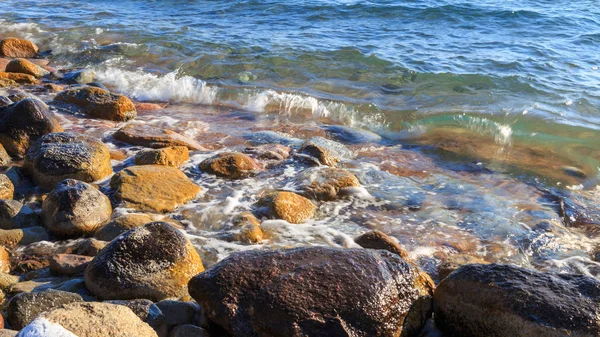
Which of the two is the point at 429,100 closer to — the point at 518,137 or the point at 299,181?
the point at 518,137

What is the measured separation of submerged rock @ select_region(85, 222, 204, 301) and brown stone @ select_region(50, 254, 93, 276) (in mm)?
323

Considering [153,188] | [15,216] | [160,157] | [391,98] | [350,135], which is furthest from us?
[391,98]

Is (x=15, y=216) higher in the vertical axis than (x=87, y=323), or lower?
lower

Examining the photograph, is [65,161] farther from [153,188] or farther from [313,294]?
[313,294]

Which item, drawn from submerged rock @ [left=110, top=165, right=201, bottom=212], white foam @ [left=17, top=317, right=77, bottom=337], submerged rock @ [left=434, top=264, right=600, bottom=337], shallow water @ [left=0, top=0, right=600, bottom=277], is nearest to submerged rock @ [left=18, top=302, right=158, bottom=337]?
white foam @ [left=17, top=317, right=77, bottom=337]

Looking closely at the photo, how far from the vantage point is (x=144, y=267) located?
3.84 meters

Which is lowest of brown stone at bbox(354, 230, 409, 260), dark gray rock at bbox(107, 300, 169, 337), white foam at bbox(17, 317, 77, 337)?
brown stone at bbox(354, 230, 409, 260)

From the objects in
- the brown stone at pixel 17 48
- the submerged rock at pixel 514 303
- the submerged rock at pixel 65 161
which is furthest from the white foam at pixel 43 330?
the brown stone at pixel 17 48

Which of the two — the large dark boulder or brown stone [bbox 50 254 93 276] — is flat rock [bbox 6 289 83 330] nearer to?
brown stone [bbox 50 254 93 276]

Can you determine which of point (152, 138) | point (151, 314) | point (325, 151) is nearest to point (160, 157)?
point (152, 138)

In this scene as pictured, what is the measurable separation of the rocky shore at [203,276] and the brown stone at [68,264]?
0.01 m

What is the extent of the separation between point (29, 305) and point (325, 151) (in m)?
4.01

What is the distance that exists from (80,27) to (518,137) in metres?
11.1

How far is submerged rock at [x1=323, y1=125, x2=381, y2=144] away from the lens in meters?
7.90
